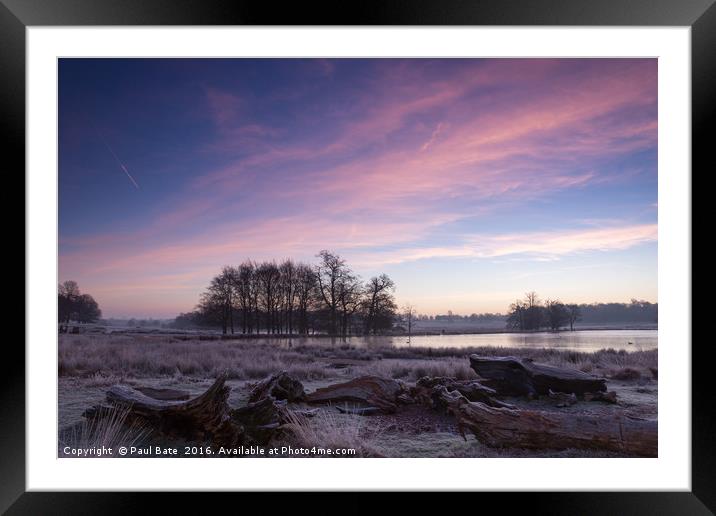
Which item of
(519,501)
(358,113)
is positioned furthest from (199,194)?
(519,501)

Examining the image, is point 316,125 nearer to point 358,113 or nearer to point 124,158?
point 358,113

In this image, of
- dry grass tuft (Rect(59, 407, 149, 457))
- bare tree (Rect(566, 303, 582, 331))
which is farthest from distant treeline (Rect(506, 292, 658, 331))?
dry grass tuft (Rect(59, 407, 149, 457))

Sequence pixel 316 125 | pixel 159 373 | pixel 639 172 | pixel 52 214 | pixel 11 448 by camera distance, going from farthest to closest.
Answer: pixel 159 373
pixel 316 125
pixel 639 172
pixel 52 214
pixel 11 448

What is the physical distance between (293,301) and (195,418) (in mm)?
3069

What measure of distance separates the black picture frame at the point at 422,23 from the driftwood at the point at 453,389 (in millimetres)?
1439

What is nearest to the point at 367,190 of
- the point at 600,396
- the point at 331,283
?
the point at 331,283

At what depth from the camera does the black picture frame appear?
309cm

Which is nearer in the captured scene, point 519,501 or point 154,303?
point 519,501

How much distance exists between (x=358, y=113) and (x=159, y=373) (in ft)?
17.0

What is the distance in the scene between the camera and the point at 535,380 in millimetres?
4945

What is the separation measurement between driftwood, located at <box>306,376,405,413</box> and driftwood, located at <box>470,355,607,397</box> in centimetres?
138

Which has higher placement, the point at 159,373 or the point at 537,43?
the point at 537,43

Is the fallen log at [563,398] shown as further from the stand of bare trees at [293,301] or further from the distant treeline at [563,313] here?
the stand of bare trees at [293,301]

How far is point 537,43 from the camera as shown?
3789 mm
